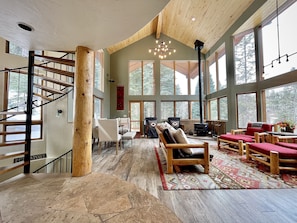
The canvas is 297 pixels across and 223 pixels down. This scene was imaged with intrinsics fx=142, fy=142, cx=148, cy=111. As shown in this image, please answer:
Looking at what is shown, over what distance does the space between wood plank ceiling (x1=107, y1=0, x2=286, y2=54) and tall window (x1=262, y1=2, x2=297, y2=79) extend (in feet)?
1.27

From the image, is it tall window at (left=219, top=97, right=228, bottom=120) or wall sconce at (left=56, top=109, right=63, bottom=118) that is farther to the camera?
tall window at (left=219, top=97, right=228, bottom=120)

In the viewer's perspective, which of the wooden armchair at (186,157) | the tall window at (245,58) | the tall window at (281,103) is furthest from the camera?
the tall window at (245,58)

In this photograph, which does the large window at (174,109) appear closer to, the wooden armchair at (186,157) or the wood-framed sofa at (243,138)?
the wood-framed sofa at (243,138)

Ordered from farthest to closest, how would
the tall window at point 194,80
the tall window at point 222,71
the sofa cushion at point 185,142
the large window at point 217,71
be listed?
the tall window at point 194,80 < the large window at point 217,71 < the tall window at point 222,71 < the sofa cushion at point 185,142

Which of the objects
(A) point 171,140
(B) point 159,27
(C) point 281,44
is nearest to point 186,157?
(A) point 171,140

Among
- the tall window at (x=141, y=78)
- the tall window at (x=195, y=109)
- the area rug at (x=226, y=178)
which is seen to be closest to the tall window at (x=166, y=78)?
the tall window at (x=141, y=78)

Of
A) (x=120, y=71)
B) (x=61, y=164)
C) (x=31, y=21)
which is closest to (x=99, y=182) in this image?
(x=31, y=21)

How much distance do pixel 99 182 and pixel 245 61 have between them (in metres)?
6.57

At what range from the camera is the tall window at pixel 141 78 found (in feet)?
28.1

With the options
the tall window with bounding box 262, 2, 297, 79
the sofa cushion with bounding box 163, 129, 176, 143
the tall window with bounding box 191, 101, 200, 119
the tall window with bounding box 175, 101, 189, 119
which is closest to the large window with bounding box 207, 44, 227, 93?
the tall window with bounding box 191, 101, 200, 119

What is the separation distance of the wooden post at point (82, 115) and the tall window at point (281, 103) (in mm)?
5324

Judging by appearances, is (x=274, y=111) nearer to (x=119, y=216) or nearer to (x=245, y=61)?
(x=245, y=61)

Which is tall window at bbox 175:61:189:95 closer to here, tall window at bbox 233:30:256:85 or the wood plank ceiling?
the wood plank ceiling

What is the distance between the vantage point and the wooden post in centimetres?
223
